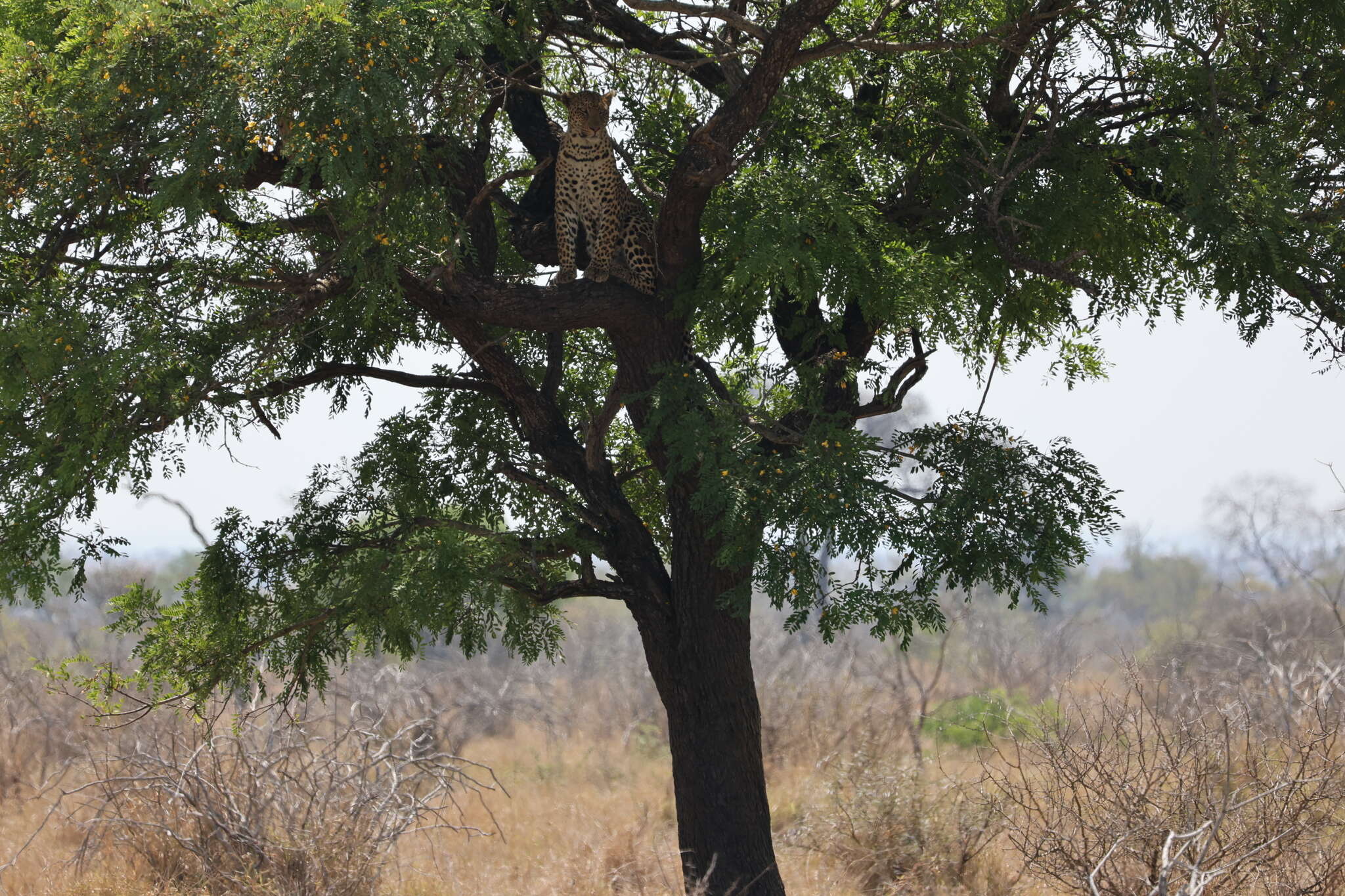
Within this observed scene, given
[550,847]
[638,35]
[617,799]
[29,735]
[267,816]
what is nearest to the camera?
[638,35]

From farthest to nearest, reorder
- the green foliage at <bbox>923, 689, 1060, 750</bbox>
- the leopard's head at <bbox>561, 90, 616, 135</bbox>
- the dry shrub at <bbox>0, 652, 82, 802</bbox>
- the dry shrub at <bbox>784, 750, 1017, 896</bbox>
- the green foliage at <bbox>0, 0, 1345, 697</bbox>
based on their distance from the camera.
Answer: the dry shrub at <bbox>0, 652, 82, 802</bbox> → the green foliage at <bbox>923, 689, 1060, 750</bbox> → the dry shrub at <bbox>784, 750, 1017, 896</bbox> → the leopard's head at <bbox>561, 90, 616, 135</bbox> → the green foliage at <bbox>0, 0, 1345, 697</bbox>

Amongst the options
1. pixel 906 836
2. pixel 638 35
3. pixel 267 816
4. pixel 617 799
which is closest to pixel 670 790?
pixel 617 799

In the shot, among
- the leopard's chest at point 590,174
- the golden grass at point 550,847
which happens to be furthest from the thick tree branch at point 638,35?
the golden grass at point 550,847

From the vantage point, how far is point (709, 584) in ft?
23.7

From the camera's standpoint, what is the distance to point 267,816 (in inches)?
300

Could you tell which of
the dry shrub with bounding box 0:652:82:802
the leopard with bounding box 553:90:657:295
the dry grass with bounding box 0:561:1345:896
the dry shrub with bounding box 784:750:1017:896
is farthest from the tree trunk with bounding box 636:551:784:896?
the dry shrub with bounding box 0:652:82:802

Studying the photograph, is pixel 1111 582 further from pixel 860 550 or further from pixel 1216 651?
pixel 860 550

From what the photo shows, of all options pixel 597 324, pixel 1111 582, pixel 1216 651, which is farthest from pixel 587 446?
pixel 1111 582

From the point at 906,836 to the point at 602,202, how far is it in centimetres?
543

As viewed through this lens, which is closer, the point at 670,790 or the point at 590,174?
the point at 590,174

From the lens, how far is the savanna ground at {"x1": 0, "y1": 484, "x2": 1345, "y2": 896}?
21.2ft

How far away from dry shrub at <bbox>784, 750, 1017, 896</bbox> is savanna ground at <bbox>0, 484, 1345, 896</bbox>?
22 millimetres

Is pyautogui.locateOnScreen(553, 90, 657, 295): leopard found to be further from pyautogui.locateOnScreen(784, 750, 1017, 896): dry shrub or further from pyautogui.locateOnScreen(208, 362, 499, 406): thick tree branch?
pyautogui.locateOnScreen(784, 750, 1017, 896): dry shrub

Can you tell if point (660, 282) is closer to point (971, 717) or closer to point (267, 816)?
point (267, 816)
